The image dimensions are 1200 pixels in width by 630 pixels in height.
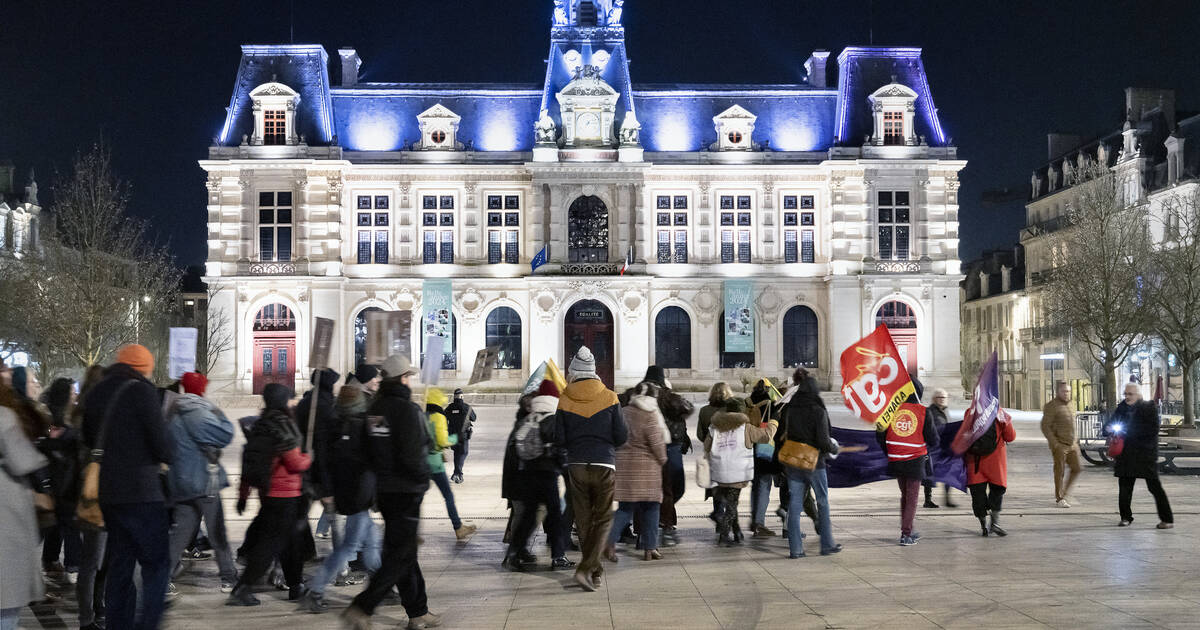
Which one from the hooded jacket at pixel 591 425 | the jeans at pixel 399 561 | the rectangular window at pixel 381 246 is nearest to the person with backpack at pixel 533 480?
the hooded jacket at pixel 591 425

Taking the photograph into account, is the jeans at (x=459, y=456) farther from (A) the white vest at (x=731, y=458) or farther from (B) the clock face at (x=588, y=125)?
(B) the clock face at (x=588, y=125)

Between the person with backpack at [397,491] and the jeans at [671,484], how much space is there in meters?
4.66

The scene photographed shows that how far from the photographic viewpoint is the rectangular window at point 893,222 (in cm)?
5025

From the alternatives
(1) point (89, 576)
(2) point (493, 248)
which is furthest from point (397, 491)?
(2) point (493, 248)

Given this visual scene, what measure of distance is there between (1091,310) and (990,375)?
1928 cm

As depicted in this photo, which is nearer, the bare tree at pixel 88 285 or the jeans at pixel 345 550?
the jeans at pixel 345 550

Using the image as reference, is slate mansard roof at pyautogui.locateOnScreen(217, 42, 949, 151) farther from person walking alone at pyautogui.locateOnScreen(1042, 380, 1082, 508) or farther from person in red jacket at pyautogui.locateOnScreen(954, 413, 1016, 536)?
person in red jacket at pyautogui.locateOnScreen(954, 413, 1016, 536)

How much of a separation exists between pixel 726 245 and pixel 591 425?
40555 mm

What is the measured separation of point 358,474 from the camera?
367 inches

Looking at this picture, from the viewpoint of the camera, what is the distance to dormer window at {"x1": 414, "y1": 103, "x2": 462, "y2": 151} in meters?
50.3

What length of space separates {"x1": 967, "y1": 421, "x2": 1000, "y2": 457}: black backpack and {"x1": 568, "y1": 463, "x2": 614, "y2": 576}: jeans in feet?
17.4

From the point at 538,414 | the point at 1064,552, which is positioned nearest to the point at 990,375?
the point at 1064,552

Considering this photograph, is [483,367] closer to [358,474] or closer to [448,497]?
[448,497]

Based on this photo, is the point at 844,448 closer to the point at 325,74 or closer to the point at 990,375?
the point at 990,375
